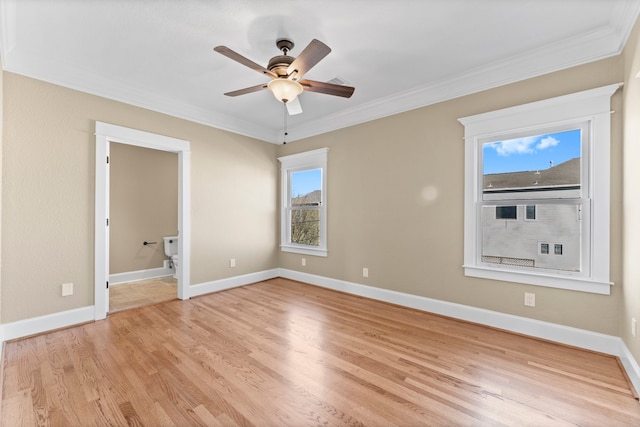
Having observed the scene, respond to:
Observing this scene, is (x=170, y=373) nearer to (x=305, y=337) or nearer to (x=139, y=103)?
(x=305, y=337)

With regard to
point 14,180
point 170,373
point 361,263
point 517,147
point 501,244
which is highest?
point 517,147

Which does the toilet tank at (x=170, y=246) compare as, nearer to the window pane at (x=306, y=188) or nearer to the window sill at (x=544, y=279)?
the window pane at (x=306, y=188)

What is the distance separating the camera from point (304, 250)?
4766 mm

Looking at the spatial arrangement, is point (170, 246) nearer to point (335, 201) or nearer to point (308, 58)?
point (335, 201)

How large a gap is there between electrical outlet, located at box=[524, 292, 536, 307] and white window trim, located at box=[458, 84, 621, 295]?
0.42ft

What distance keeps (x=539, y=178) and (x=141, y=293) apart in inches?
210

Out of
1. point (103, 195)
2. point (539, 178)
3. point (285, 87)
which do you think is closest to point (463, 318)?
point (539, 178)

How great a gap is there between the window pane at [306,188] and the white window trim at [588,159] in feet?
7.61

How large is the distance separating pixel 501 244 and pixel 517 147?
1.02m

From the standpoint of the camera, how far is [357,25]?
225 centimetres

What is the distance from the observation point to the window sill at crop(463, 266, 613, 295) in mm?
2389

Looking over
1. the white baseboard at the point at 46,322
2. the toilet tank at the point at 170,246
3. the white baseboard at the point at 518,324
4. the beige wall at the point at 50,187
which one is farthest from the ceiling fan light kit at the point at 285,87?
the toilet tank at the point at 170,246

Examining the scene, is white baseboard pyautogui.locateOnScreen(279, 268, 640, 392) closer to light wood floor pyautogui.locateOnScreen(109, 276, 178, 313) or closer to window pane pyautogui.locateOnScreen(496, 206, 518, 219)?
window pane pyautogui.locateOnScreen(496, 206, 518, 219)

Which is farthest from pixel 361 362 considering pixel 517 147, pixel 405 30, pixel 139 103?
pixel 139 103
